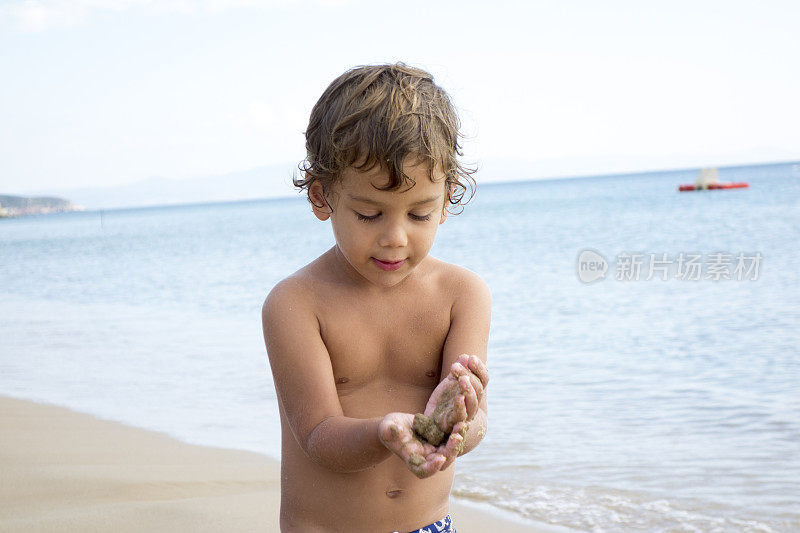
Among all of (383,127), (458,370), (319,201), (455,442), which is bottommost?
(455,442)

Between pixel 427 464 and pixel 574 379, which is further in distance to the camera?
pixel 574 379

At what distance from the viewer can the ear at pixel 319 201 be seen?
1.76 metres

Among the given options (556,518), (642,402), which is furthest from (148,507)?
(642,402)

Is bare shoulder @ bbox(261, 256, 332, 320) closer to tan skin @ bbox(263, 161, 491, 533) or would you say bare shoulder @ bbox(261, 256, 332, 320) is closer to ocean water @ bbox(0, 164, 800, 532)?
tan skin @ bbox(263, 161, 491, 533)

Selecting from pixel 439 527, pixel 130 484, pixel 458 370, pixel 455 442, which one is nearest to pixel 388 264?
pixel 458 370

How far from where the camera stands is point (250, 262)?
19484mm

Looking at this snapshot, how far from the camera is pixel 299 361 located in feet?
5.70

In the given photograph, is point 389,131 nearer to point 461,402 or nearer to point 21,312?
point 461,402

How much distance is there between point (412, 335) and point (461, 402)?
0.46 meters

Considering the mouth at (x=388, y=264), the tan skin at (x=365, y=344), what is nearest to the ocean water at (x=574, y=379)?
the tan skin at (x=365, y=344)

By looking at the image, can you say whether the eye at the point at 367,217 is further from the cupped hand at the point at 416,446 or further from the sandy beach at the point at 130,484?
the sandy beach at the point at 130,484

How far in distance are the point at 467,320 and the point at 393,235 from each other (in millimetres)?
339

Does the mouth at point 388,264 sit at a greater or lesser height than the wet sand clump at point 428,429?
greater

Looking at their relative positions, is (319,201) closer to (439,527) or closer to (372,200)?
(372,200)
